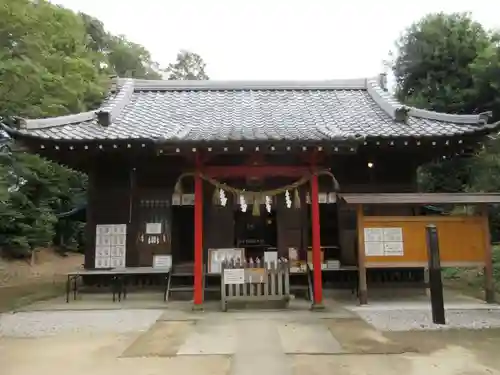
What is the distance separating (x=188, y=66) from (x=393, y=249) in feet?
146

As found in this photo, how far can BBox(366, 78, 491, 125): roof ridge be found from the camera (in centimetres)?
1006

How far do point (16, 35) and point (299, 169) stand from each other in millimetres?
7923

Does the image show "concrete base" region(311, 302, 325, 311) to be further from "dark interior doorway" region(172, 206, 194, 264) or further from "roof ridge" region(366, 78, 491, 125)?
"roof ridge" region(366, 78, 491, 125)

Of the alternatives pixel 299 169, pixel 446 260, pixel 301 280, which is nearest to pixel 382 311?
pixel 446 260

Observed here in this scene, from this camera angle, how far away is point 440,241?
892 centimetres

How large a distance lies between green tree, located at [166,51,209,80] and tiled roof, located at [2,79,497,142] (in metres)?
35.3

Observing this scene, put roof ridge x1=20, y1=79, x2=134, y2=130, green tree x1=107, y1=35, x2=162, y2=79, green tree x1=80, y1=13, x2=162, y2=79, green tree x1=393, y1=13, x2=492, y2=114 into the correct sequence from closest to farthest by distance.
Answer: roof ridge x1=20, y1=79, x2=134, y2=130
green tree x1=393, y1=13, x2=492, y2=114
green tree x1=80, y1=13, x2=162, y2=79
green tree x1=107, y1=35, x2=162, y2=79

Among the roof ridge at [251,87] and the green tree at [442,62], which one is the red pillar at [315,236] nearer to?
the roof ridge at [251,87]

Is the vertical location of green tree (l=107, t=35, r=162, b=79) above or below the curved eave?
above

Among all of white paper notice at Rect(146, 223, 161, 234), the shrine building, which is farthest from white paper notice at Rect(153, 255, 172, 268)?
white paper notice at Rect(146, 223, 161, 234)

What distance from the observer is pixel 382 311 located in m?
8.19

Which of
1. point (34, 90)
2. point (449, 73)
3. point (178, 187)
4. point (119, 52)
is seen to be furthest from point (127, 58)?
point (178, 187)

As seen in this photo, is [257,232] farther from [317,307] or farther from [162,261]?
[317,307]

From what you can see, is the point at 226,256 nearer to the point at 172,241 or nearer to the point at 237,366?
the point at 172,241
